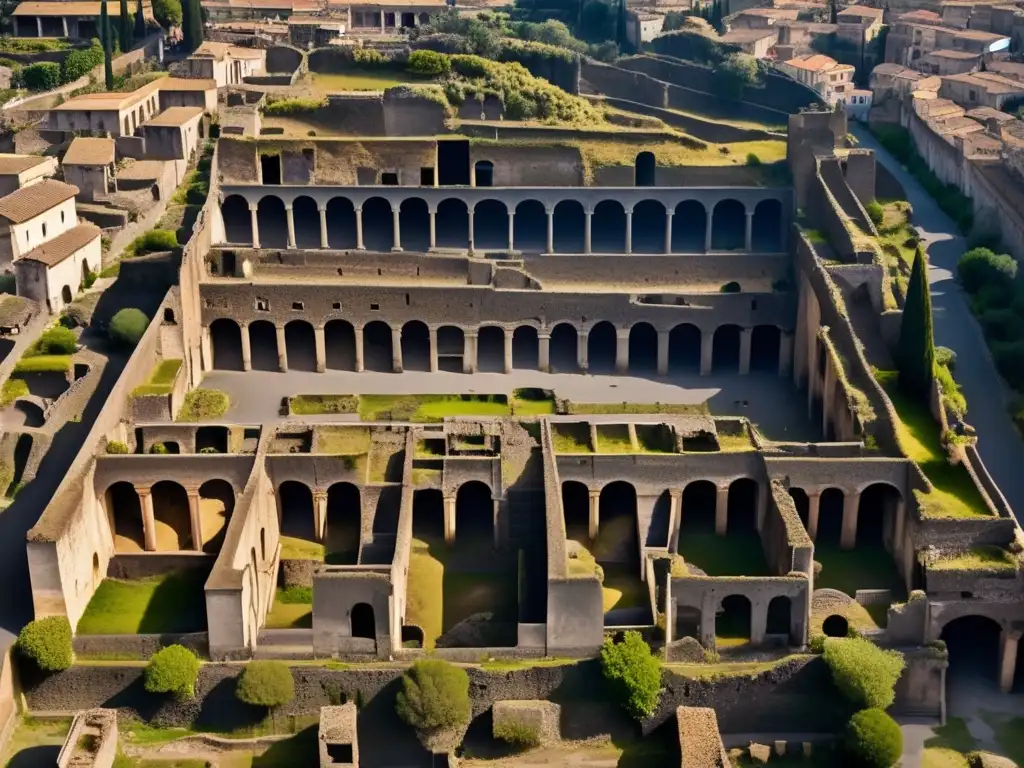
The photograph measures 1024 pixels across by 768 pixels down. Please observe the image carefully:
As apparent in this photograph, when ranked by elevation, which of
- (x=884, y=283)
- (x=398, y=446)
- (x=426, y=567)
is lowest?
(x=426, y=567)

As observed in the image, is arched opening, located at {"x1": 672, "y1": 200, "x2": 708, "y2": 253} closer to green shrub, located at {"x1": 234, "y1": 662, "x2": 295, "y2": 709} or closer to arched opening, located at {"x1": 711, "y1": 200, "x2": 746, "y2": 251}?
arched opening, located at {"x1": 711, "y1": 200, "x2": 746, "y2": 251}

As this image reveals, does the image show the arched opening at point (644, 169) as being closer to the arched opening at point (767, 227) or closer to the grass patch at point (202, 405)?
the arched opening at point (767, 227)

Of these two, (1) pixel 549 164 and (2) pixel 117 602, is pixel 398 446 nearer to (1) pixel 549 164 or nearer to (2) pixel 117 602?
(2) pixel 117 602

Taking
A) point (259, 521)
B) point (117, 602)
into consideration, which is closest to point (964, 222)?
point (259, 521)

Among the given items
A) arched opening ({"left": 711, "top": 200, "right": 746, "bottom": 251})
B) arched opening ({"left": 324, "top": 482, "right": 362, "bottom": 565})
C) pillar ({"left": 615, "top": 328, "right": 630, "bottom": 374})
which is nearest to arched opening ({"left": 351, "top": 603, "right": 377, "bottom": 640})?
arched opening ({"left": 324, "top": 482, "right": 362, "bottom": 565})

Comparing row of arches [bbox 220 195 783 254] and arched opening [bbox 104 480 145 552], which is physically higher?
row of arches [bbox 220 195 783 254]

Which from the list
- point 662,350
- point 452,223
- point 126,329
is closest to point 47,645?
point 126,329

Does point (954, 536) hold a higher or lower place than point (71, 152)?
lower
